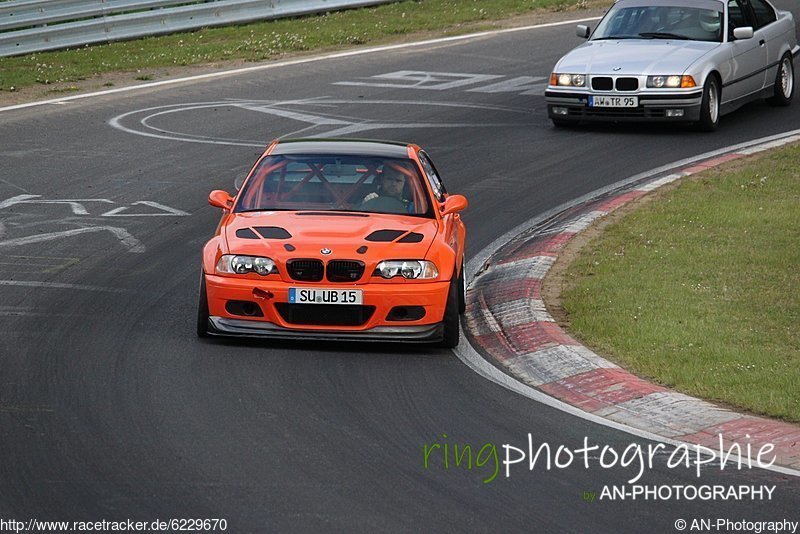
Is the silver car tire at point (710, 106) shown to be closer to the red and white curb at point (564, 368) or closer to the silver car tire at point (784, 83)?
the silver car tire at point (784, 83)

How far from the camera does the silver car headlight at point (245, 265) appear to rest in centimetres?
952

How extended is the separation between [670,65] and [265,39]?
10.5 meters

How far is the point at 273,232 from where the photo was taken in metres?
9.84

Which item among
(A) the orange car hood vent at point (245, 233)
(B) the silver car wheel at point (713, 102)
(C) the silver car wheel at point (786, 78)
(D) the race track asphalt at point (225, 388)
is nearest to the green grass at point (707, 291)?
(D) the race track asphalt at point (225, 388)

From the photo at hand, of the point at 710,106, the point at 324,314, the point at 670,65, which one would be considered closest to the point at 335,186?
the point at 324,314

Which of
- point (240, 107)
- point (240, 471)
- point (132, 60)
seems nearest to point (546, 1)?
point (132, 60)

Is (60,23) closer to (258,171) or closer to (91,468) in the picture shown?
(258,171)

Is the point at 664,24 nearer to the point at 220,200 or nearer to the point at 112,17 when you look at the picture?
the point at 220,200

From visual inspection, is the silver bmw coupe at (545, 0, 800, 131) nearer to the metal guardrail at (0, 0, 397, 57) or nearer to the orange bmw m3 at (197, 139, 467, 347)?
the orange bmw m3 at (197, 139, 467, 347)

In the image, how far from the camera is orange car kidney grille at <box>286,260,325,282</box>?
9.48 m

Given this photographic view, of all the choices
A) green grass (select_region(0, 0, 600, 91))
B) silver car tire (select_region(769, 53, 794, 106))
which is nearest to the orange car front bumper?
silver car tire (select_region(769, 53, 794, 106))

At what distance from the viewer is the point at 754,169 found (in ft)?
50.8

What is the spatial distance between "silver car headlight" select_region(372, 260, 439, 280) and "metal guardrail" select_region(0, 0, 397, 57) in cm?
1584

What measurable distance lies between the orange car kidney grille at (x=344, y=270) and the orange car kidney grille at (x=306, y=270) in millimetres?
62
